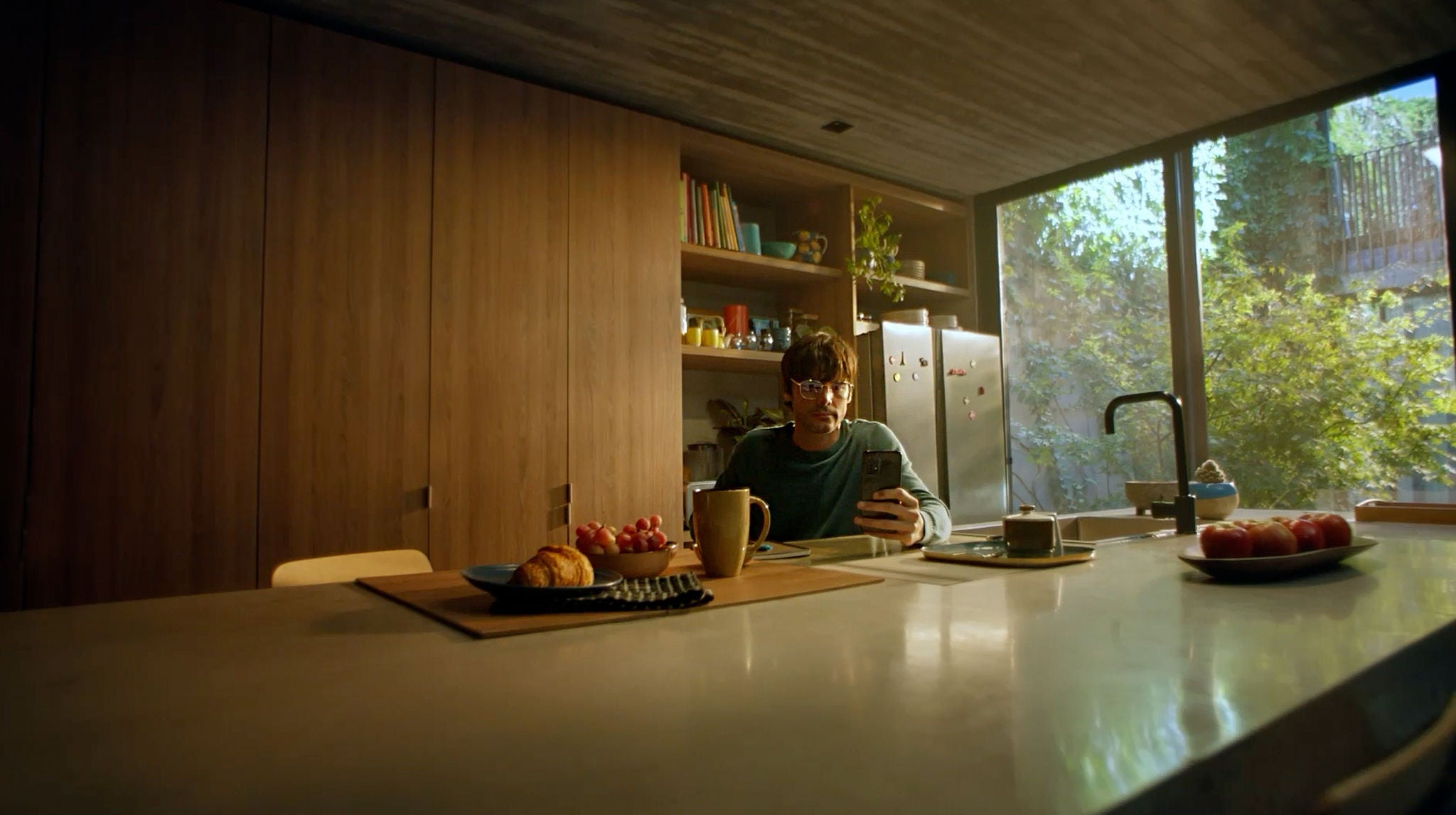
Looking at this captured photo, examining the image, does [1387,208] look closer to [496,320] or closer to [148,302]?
[496,320]

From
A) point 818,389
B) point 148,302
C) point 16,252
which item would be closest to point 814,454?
point 818,389

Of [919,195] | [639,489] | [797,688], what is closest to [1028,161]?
[919,195]

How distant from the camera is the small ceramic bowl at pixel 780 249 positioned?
378 centimetres

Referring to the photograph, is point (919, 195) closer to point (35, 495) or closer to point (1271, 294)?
point (1271, 294)

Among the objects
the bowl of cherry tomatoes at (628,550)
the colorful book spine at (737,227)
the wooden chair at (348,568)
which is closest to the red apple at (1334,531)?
the bowl of cherry tomatoes at (628,550)

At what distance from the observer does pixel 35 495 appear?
205 cm

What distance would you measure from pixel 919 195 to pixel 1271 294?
1.72 metres

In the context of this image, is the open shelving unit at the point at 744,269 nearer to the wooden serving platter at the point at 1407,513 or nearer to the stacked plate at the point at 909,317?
the stacked plate at the point at 909,317

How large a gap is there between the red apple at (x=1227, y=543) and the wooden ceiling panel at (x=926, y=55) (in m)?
2.08

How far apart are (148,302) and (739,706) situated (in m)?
2.39

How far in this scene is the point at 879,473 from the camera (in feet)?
5.32

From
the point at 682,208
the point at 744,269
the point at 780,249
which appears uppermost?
the point at 682,208

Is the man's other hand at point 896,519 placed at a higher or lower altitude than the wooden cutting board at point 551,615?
higher

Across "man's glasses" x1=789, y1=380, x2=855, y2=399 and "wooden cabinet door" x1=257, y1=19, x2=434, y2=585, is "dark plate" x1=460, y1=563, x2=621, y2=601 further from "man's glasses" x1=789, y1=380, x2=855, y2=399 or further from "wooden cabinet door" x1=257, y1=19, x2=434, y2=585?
"wooden cabinet door" x1=257, y1=19, x2=434, y2=585
